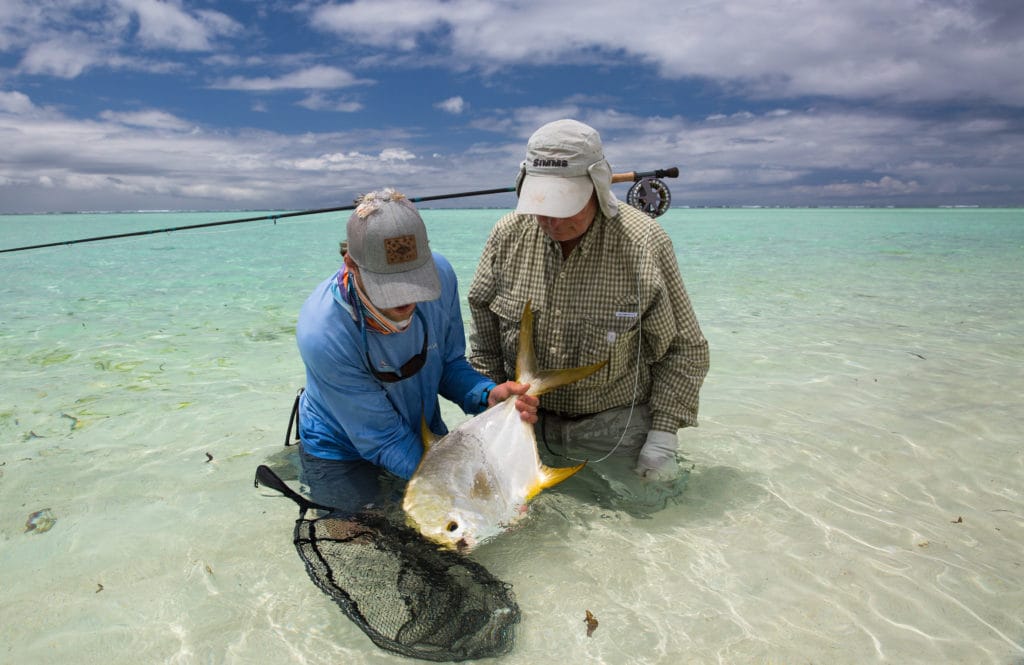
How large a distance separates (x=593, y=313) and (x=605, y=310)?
0.06m

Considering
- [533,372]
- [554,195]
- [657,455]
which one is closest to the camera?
[554,195]

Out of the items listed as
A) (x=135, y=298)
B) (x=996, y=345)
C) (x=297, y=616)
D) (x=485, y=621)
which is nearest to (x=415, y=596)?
(x=485, y=621)

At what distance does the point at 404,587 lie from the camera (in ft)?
7.79

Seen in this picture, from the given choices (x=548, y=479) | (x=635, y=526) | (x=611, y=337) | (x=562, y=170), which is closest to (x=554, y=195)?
(x=562, y=170)

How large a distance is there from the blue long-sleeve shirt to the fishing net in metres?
0.31

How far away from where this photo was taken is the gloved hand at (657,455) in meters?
3.06

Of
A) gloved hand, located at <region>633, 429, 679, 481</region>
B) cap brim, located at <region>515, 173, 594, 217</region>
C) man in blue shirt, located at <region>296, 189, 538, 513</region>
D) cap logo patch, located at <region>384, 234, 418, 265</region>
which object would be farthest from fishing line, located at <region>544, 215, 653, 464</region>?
cap logo patch, located at <region>384, 234, 418, 265</region>

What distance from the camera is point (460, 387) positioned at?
3.02m

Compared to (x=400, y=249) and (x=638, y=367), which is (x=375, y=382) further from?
(x=638, y=367)

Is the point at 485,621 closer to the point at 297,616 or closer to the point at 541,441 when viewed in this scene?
the point at 297,616

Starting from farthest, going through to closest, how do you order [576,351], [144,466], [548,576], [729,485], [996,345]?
[996,345]
[144,466]
[729,485]
[576,351]
[548,576]

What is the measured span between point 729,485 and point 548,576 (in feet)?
4.16

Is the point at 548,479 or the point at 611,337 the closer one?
the point at 548,479

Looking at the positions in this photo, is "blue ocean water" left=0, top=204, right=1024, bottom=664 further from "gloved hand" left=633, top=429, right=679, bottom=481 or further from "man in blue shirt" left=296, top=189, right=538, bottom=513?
"man in blue shirt" left=296, top=189, right=538, bottom=513
